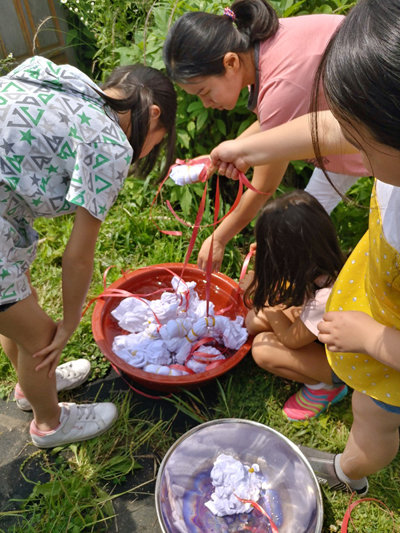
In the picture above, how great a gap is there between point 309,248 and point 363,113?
896 millimetres

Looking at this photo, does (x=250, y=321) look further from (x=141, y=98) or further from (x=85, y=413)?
Result: (x=141, y=98)

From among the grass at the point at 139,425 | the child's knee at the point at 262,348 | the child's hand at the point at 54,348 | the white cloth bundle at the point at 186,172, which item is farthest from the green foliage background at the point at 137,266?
the white cloth bundle at the point at 186,172

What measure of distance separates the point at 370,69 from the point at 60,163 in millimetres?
831

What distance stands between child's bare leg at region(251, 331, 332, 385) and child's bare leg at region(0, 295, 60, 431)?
0.82 m

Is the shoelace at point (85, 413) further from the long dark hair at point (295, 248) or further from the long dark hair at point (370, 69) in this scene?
the long dark hair at point (370, 69)

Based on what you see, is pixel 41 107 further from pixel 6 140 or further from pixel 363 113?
pixel 363 113

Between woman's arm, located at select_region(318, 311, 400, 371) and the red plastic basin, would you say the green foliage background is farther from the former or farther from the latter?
woman's arm, located at select_region(318, 311, 400, 371)

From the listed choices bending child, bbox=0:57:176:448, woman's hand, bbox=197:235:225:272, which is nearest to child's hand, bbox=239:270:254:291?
woman's hand, bbox=197:235:225:272

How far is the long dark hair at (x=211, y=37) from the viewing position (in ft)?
5.21

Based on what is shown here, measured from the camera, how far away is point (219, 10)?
2131 millimetres

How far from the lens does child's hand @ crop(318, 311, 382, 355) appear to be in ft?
3.49

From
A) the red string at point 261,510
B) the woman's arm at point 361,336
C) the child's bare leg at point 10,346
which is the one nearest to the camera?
the woman's arm at point 361,336

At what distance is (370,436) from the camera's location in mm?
1307

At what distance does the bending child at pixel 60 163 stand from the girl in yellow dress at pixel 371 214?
0.32 metres
